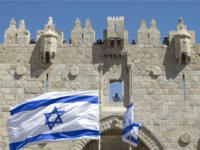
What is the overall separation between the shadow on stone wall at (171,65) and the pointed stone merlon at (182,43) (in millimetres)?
184

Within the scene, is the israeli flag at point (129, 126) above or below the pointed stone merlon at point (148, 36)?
below

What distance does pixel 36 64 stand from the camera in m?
16.9

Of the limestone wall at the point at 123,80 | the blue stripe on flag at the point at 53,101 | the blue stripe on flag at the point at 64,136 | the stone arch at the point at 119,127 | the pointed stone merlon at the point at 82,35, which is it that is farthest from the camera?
the pointed stone merlon at the point at 82,35

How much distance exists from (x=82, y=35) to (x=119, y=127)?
5326 mm

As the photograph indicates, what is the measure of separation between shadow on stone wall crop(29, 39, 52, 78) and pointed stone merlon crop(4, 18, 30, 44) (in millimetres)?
773

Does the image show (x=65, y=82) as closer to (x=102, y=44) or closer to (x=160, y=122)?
(x=102, y=44)

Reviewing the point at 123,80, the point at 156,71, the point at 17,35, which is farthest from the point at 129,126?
the point at 17,35

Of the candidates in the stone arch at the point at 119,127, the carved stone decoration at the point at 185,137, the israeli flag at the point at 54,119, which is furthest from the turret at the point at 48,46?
the carved stone decoration at the point at 185,137

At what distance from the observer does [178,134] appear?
1578 centimetres

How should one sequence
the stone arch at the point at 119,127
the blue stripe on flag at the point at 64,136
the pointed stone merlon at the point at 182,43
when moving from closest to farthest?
the blue stripe on flag at the point at 64,136
the stone arch at the point at 119,127
the pointed stone merlon at the point at 182,43

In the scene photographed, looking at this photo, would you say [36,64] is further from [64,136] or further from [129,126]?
[64,136]

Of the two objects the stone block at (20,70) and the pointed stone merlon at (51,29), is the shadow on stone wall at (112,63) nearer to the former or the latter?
the pointed stone merlon at (51,29)

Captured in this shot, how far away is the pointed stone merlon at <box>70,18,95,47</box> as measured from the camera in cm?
1714

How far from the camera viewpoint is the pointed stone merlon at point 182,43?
16.5m
